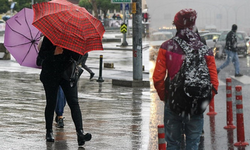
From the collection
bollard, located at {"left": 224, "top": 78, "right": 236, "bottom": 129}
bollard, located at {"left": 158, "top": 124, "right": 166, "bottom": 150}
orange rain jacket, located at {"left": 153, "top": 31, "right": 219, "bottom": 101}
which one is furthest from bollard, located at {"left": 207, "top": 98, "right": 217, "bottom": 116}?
bollard, located at {"left": 158, "top": 124, "right": 166, "bottom": 150}

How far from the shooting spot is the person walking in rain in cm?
538

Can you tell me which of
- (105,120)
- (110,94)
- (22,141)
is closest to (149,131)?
(105,120)

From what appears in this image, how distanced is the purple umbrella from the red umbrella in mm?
1138

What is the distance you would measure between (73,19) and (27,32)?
1.50m

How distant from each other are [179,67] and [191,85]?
0.21 m

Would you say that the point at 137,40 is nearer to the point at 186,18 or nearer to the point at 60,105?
the point at 60,105

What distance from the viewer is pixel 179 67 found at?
5.34m

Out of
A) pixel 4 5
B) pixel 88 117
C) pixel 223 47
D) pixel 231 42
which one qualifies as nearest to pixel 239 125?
pixel 88 117

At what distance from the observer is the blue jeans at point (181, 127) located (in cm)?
548

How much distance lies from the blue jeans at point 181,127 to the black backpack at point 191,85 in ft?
0.39

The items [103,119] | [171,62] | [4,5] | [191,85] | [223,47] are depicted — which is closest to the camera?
[191,85]

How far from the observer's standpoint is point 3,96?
13.6 m

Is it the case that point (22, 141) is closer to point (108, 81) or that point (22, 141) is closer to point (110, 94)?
point (110, 94)

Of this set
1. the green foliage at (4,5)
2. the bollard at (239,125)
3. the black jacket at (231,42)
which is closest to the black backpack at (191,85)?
the bollard at (239,125)
